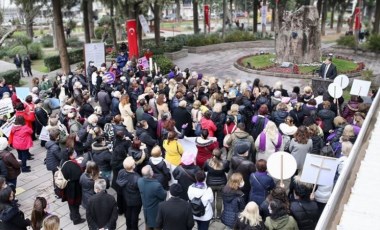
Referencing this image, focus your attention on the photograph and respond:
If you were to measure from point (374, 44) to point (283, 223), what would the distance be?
27023mm

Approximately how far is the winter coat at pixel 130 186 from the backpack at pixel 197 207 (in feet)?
3.58

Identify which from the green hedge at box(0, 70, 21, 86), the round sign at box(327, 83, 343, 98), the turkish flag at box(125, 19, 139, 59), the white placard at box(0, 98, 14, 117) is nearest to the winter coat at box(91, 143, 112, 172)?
the white placard at box(0, 98, 14, 117)

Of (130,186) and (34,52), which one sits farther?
(34,52)

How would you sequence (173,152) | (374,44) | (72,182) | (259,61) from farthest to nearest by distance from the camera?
(374,44) → (259,61) → (173,152) → (72,182)

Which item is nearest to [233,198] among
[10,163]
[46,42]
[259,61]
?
[10,163]

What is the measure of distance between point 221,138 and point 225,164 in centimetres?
305

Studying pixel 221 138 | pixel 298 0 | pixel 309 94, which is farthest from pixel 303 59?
pixel 298 0

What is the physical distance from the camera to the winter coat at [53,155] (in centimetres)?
810

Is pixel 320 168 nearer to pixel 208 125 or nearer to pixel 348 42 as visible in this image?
pixel 208 125

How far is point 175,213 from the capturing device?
19.4ft

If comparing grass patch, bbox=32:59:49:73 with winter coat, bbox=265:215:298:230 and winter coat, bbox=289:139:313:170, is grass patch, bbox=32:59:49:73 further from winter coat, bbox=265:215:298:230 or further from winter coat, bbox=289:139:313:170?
winter coat, bbox=265:215:298:230

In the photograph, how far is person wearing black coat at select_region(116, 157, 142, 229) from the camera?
6840 millimetres

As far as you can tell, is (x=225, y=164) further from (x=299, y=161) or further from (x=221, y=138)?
(x=221, y=138)

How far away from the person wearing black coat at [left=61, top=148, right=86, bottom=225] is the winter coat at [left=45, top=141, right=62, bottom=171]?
17.2 inches
